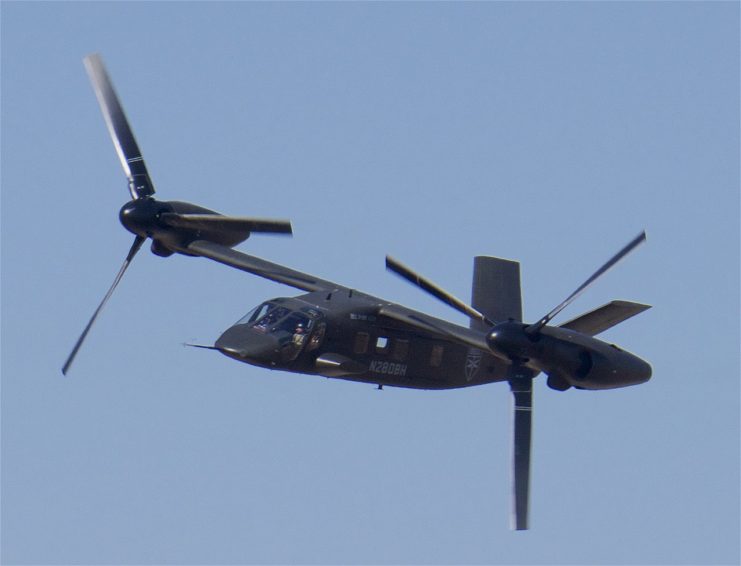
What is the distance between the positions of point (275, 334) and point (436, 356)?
5.13m

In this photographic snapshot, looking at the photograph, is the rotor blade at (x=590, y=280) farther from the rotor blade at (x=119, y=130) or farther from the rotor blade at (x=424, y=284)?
the rotor blade at (x=119, y=130)

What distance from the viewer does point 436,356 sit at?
47969 mm

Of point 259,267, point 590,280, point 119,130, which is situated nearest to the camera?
point 590,280

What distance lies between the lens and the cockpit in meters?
45.2

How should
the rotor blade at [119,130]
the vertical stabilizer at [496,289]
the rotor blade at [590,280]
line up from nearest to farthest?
the rotor blade at [590,280], the vertical stabilizer at [496,289], the rotor blade at [119,130]

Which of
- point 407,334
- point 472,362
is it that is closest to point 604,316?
point 472,362

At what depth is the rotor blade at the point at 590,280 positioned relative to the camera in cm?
4384

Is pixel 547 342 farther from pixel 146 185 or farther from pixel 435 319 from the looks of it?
pixel 146 185

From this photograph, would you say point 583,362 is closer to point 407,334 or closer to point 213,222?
point 407,334

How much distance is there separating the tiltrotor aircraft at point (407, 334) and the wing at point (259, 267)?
0.14 ft

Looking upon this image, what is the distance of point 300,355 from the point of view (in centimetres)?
4578

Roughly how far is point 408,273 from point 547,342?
16.3 feet

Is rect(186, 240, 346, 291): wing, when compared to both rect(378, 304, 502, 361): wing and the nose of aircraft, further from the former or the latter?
the nose of aircraft

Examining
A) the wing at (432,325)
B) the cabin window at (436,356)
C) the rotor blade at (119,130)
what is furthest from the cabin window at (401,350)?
the rotor blade at (119,130)
